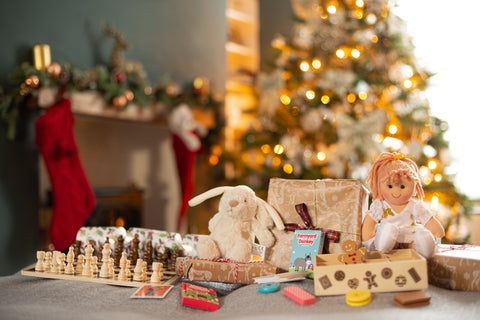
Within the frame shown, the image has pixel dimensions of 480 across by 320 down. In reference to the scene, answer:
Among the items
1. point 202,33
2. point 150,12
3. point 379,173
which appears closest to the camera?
point 379,173

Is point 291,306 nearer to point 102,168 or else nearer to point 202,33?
point 102,168

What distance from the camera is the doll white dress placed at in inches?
42.8

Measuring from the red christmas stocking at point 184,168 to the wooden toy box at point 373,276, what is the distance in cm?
223

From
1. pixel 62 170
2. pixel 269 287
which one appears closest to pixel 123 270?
pixel 269 287

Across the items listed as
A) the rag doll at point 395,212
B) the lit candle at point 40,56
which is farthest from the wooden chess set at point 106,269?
the lit candle at point 40,56

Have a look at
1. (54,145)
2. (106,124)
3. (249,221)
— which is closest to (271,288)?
(249,221)

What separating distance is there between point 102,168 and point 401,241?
2.13 metres

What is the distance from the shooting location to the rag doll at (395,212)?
1127 millimetres

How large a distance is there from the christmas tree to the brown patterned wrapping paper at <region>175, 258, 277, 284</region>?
154cm

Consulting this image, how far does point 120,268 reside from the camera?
127 cm

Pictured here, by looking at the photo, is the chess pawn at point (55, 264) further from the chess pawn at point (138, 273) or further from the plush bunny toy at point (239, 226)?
the plush bunny toy at point (239, 226)

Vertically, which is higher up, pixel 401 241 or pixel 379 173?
pixel 379 173

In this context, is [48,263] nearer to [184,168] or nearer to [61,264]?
[61,264]

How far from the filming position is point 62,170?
224 centimetres
